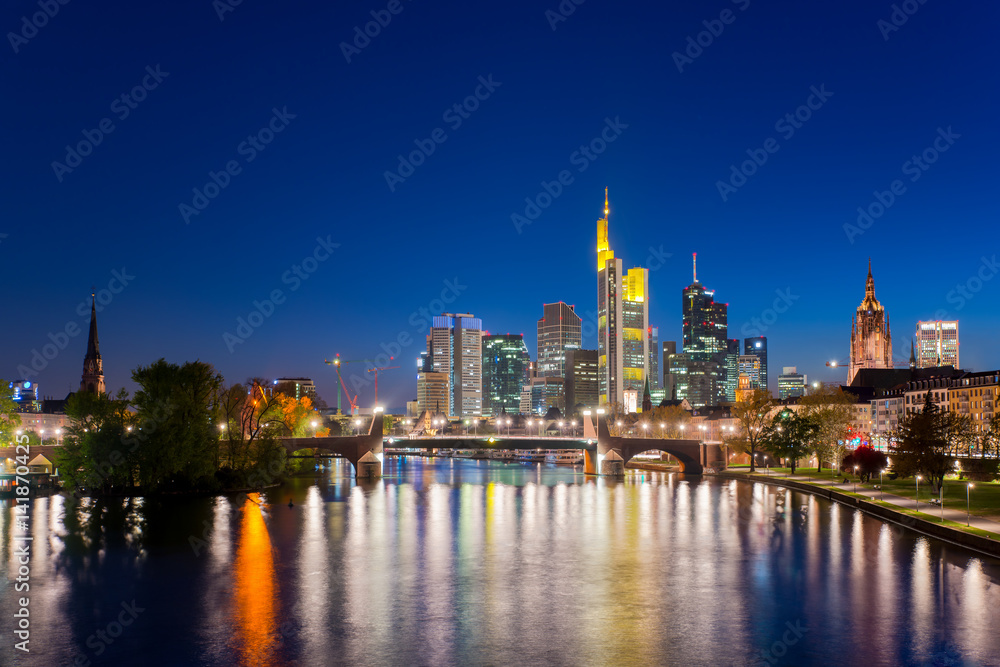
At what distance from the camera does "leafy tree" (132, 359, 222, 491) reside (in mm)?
92938

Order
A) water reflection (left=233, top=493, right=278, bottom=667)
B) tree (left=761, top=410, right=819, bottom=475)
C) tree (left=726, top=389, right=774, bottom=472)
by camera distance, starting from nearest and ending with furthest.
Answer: water reflection (left=233, top=493, right=278, bottom=667) < tree (left=761, top=410, right=819, bottom=475) < tree (left=726, top=389, right=774, bottom=472)

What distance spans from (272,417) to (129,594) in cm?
7406

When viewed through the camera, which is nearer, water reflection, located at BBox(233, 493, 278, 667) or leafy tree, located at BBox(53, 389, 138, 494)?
water reflection, located at BBox(233, 493, 278, 667)

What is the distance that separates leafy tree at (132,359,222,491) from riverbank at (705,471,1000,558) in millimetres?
A: 70616

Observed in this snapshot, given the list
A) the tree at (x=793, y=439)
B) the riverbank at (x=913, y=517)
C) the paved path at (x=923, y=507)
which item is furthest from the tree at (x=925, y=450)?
the tree at (x=793, y=439)

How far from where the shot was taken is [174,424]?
93.4 metres

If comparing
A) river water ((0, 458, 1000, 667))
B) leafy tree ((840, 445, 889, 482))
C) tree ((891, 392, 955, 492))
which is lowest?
river water ((0, 458, 1000, 667))

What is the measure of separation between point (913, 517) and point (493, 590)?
130 feet

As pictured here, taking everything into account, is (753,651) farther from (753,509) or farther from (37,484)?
(37,484)

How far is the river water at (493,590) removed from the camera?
33125 millimetres

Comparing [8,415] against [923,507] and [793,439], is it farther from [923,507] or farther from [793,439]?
[923,507]

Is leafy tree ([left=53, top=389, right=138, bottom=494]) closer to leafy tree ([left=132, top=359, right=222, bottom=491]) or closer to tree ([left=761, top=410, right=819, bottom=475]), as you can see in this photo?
leafy tree ([left=132, top=359, right=222, bottom=491])

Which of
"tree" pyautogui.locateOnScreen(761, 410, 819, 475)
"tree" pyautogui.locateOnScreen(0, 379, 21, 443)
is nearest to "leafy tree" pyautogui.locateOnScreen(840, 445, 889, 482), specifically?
"tree" pyautogui.locateOnScreen(761, 410, 819, 475)

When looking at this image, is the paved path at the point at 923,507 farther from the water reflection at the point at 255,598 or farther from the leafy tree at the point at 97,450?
the leafy tree at the point at 97,450
